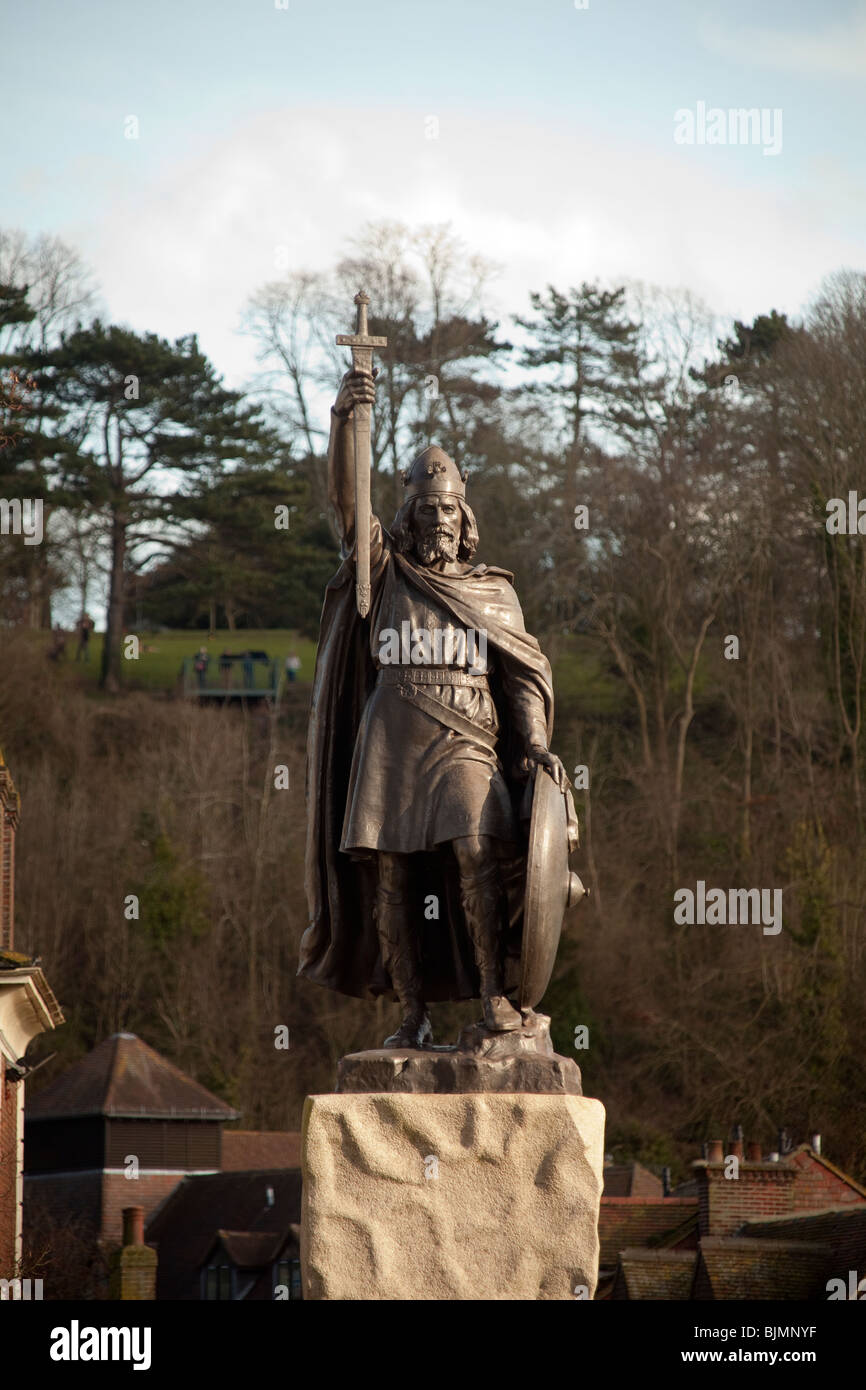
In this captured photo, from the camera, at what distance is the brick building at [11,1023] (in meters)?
26.5

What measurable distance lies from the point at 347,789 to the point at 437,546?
1.10 m

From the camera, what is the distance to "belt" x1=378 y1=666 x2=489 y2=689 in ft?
30.7

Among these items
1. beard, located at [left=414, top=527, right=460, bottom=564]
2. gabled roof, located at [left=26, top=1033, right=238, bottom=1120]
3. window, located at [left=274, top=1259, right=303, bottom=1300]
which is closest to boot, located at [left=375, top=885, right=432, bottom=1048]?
beard, located at [left=414, top=527, right=460, bottom=564]

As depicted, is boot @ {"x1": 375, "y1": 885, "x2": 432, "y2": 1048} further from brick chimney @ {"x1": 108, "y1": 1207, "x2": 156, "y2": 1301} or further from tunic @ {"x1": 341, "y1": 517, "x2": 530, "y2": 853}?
brick chimney @ {"x1": 108, "y1": 1207, "x2": 156, "y2": 1301}

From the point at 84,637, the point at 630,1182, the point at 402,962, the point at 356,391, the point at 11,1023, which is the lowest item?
the point at 630,1182

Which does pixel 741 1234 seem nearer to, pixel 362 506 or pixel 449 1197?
pixel 449 1197

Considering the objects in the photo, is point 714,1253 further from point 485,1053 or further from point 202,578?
point 202,578

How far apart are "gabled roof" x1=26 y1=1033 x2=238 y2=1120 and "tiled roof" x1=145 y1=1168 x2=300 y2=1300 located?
5.35 feet

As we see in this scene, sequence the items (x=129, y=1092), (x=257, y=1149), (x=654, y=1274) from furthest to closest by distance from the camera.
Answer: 1. (x=257, y=1149)
2. (x=129, y=1092)
3. (x=654, y=1274)

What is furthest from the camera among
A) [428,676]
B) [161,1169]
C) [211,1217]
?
[161,1169]

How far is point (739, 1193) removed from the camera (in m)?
30.4

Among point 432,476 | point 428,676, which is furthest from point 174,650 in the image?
point 428,676

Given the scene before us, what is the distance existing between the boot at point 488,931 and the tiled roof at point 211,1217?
38.0m

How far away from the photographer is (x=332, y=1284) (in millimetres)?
8578
